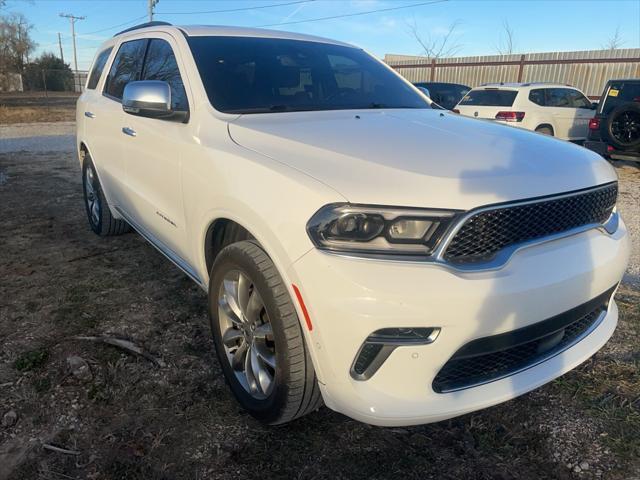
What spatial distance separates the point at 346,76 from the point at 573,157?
1.68 meters

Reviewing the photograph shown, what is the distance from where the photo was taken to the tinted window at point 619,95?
9.09 metres

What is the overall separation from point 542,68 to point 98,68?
17539mm

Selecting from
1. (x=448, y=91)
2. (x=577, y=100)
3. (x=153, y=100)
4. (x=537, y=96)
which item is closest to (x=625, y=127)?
(x=537, y=96)

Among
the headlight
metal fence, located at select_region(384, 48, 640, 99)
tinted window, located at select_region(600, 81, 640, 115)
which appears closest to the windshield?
the headlight

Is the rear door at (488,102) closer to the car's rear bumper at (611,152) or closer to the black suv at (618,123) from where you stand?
the black suv at (618,123)

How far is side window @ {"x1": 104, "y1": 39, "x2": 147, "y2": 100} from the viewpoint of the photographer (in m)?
3.76

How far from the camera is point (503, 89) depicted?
10711 mm

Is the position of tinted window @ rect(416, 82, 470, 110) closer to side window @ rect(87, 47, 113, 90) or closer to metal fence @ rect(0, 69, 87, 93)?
side window @ rect(87, 47, 113, 90)

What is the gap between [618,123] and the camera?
29.1 feet

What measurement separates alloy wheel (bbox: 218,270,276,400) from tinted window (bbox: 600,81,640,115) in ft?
30.9

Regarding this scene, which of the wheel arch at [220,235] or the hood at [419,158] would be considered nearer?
the hood at [419,158]

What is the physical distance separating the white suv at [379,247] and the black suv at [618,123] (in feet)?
24.6

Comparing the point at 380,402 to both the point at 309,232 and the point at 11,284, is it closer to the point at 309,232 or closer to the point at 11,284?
the point at 309,232

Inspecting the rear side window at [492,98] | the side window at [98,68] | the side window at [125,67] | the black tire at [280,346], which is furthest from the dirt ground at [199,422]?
the rear side window at [492,98]
